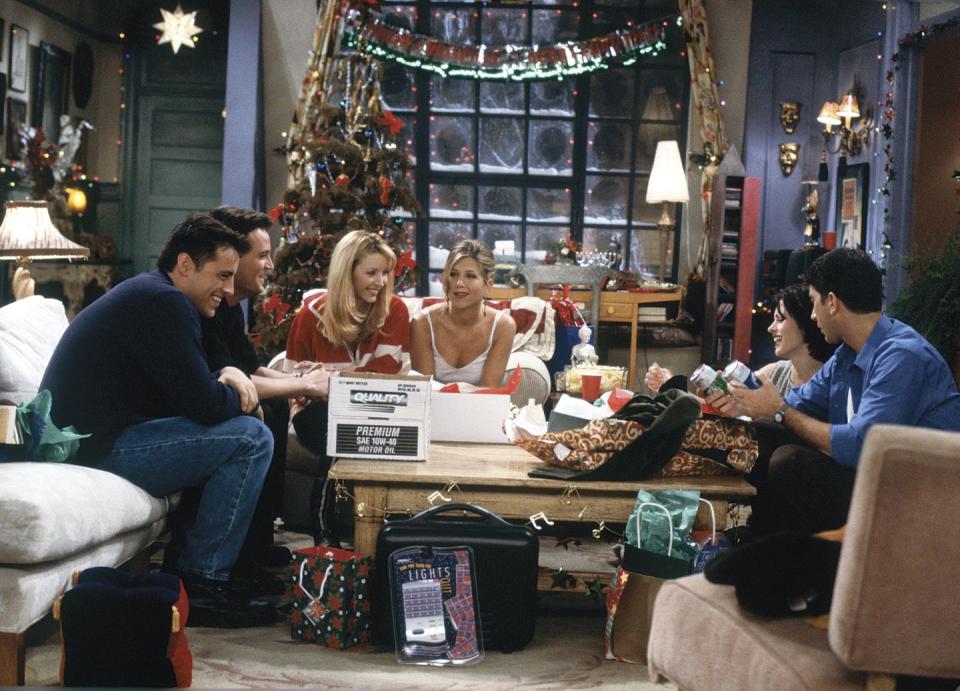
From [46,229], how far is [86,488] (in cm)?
294

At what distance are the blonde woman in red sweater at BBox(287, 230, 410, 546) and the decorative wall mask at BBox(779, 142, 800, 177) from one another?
5023 millimetres

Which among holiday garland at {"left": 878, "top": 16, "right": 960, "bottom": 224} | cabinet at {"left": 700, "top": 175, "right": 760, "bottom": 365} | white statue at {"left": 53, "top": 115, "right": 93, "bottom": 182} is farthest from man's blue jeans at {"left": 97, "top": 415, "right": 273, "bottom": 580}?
white statue at {"left": 53, "top": 115, "right": 93, "bottom": 182}

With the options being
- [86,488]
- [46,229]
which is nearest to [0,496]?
[86,488]

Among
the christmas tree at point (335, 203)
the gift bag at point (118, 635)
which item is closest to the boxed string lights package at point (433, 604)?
the gift bag at point (118, 635)

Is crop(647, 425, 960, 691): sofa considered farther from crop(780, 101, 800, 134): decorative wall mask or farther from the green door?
the green door

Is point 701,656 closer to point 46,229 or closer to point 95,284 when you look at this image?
point 46,229

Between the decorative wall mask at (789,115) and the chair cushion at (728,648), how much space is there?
6.79 metres

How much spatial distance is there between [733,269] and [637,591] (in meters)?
5.49

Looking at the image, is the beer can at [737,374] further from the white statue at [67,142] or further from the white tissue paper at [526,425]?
the white statue at [67,142]

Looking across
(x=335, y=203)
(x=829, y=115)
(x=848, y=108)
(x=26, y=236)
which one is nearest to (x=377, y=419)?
(x=26, y=236)

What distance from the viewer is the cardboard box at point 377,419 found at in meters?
3.22

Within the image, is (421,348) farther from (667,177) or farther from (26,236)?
(667,177)

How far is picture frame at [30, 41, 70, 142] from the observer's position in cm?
805

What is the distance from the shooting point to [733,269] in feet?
26.4
